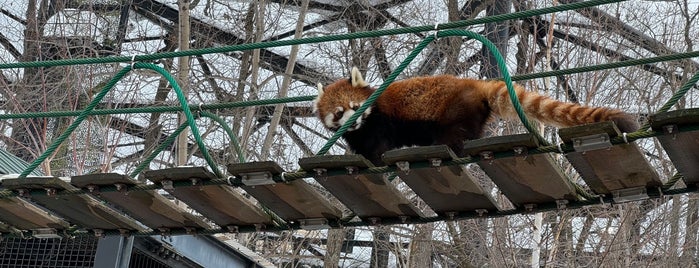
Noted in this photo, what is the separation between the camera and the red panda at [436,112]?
6430 millimetres

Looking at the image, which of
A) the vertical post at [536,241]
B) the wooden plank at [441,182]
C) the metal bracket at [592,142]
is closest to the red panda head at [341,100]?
the wooden plank at [441,182]

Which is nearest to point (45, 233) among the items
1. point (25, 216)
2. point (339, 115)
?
point (25, 216)

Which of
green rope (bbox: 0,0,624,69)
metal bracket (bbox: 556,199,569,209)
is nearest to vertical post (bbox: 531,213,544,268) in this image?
metal bracket (bbox: 556,199,569,209)

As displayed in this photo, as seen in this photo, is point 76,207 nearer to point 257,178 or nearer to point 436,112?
point 257,178

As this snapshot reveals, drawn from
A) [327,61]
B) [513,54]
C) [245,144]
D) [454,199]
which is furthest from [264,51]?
[454,199]

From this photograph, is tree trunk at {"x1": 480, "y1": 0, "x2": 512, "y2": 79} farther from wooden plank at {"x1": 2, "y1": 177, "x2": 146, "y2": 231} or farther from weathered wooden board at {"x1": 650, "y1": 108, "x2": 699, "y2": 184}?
weathered wooden board at {"x1": 650, "y1": 108, "x2": 699, "y2": 184}

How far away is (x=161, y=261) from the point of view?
788 centimetres

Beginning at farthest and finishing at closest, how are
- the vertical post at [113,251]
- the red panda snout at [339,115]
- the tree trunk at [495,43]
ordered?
the tree trunk at [495,43]
the red panda snout at [339,115]
the vertical post at [113,251]

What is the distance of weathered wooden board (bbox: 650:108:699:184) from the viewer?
523 centimetres

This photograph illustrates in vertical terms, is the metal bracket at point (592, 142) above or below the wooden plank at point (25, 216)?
below

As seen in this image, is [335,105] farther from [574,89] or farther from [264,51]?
[264,51]

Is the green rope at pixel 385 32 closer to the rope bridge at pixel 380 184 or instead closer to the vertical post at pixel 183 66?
the rope bridge at pixel 380 184

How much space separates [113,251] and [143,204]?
0.67 metres

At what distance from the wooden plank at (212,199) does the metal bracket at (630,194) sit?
7.52 feet
